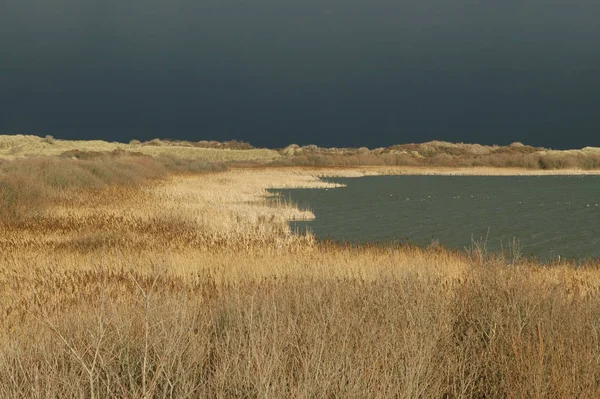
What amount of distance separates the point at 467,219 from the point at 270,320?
21.8m

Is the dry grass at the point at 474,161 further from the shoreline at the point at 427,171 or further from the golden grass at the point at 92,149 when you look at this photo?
the golden grass at the point at 92,149

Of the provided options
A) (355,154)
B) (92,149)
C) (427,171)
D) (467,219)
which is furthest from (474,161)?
(92,149)

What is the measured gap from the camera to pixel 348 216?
2681 cm

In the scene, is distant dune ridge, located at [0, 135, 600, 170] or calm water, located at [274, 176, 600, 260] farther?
distant dune ridge, located at [0, 135, 600, 170]

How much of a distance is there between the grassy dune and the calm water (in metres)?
5.10

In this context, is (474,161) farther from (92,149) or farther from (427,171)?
(92,149)

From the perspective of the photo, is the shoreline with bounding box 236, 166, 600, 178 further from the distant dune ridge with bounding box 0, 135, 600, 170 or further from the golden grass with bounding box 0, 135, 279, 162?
the golden grass with bounding box 0, 135, 279, 162

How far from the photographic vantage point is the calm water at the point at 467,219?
19.0 meters

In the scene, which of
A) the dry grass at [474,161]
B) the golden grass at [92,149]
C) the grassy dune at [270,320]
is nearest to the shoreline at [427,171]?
the dry grass at [474,161]

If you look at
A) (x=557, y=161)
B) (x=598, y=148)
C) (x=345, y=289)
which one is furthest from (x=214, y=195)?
(x=598, y=148)

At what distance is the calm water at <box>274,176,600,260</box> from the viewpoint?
19016 mm

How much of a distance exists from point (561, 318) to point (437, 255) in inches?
292

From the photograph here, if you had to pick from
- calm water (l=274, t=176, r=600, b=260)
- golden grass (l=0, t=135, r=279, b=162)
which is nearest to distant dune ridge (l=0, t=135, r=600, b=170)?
Answer: golden grass (l=0, t=135, r=279, b=162)

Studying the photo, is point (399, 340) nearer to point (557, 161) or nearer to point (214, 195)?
point (214, 195)
